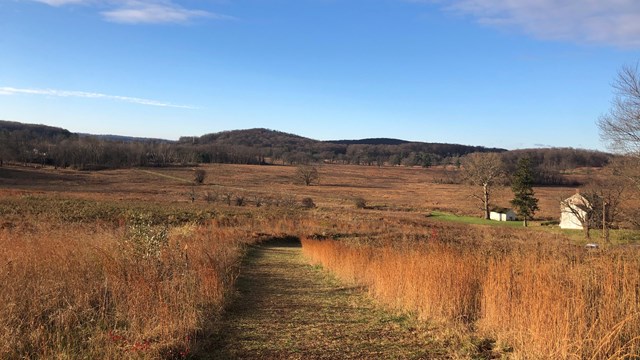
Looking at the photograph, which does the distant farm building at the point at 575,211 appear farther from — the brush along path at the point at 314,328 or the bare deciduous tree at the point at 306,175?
the bare deciduous tree at the point at 306,175

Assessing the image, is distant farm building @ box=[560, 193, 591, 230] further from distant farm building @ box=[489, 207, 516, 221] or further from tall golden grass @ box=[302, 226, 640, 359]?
tall golden grass @ box=[302, 226, 640, 359]

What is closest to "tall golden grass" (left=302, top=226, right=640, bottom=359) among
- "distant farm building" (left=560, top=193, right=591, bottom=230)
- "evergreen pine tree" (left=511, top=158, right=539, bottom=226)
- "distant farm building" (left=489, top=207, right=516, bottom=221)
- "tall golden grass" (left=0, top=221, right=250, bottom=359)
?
"tall golden grass" (left=0, top=221, right=250, bottom=359)

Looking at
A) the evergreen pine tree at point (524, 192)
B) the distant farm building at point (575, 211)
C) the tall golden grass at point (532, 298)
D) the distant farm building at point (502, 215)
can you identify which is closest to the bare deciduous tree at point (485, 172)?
the distant farm building at point (502, 215)

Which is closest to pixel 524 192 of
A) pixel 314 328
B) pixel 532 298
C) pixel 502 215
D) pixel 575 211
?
pixel 502 215

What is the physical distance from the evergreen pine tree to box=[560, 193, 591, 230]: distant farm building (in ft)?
16.2

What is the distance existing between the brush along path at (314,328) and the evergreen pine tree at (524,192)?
4938 cm

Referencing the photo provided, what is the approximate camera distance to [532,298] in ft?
18.7

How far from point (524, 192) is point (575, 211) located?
11.5 m

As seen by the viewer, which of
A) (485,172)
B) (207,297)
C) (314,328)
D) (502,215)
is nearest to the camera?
(314,328)

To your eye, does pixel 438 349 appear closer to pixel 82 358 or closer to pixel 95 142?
pixel 82 358

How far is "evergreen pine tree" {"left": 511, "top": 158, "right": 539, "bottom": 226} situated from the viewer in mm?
53031

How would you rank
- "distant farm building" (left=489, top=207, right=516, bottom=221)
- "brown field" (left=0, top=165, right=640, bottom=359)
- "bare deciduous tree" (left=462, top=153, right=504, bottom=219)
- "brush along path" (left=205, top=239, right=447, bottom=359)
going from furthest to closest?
"bare deciduous tree" (left=462, top=153, right=504, bottom=219) < "distant farm building" (left=489, top=207, right=516, bottom=221) < "brush along path" (left=205, top=239, right=447, bottom=359) < "brown field" (left=0, top=165, right=640, bottom=359)

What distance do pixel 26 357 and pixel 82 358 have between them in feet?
1.67

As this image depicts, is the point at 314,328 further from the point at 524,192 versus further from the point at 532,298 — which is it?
the point at 524,192
